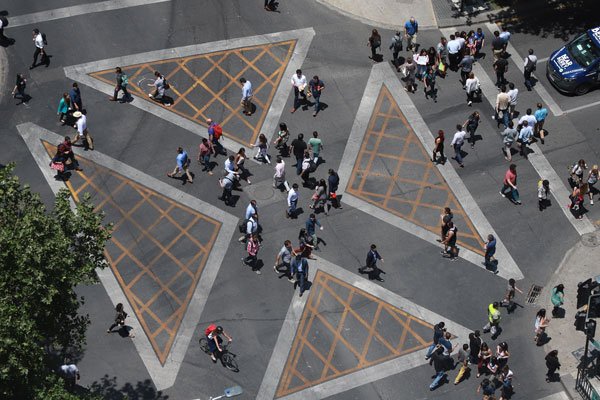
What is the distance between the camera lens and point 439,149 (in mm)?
34938

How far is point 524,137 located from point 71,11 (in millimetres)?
18674

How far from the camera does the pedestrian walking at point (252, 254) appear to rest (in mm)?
32062

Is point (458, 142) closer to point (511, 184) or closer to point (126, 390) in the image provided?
point (511, 184)

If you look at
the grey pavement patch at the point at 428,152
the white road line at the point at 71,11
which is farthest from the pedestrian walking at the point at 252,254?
the white road line at the point at 71,11

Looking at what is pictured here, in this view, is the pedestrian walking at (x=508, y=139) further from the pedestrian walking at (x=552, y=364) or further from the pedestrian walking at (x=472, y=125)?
the pedestrian walking at (x=552, y=364)

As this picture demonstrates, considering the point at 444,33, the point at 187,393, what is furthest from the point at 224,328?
the point at 444,33

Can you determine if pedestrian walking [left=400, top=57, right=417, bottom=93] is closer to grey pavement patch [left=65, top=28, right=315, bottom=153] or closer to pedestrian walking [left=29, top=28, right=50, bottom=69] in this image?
grey pavement patch [left=65, top=28, right=315, bottom=153]

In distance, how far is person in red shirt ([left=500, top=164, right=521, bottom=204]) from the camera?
33.7m

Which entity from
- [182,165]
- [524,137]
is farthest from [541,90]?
[182,165]

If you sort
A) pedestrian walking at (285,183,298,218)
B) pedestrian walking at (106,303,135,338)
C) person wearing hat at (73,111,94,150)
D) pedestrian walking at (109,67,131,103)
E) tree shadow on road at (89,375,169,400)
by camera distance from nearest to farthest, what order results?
tree shadow on road at (89,375,169,400) < pedestrian walking at (106,303,135,338) < pedestrian walking at (285,183,298,218) < person wearing hat at (73,111,94,150) < pedestrian walking at (109,67,131,103)

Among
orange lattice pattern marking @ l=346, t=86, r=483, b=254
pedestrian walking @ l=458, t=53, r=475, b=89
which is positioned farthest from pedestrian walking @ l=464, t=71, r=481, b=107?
orange lattice pattern marking @ l=346, t=86, r=483, b=254

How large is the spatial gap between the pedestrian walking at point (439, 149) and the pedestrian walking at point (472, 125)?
48.4 inches

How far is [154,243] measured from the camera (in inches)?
1304

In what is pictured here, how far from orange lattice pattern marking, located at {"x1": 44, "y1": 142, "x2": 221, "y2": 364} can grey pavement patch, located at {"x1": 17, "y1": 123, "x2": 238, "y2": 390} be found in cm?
17
